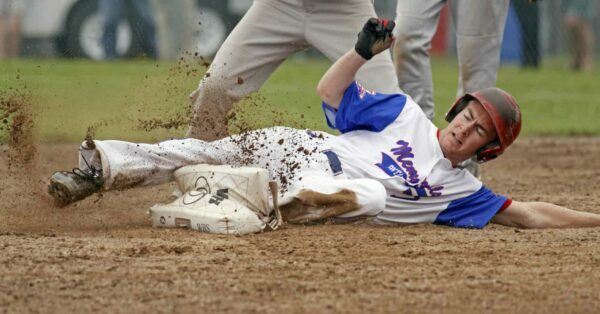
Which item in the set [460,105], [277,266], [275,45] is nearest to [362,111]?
[460,105]

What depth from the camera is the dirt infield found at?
403 centimetres

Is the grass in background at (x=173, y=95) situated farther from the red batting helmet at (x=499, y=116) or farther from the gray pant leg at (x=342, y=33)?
the red batting helmet at (x=499, y=116)

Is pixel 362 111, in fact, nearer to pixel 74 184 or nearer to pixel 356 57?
pixel 356 57

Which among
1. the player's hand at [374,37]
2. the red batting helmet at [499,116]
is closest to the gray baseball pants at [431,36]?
the red batting helmet at [499,116]

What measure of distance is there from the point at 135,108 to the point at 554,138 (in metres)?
4.49

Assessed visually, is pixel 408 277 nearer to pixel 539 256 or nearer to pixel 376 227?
pixel 539 256

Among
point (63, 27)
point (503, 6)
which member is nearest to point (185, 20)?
point (63, 27)

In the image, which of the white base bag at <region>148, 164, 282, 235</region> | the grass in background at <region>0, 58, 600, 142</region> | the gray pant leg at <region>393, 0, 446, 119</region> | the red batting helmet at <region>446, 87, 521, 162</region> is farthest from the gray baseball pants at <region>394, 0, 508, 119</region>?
the white base bag at <region>148, 164, 282, 235</region>

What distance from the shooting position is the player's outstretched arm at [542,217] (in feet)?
18.6

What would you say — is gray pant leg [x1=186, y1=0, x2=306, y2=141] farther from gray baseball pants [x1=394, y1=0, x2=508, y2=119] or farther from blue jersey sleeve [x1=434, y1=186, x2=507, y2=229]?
blue jersey sleeve [x1=434, y1=186, x2=507, y2=229]

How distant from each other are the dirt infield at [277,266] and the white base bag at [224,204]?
76 millimetres

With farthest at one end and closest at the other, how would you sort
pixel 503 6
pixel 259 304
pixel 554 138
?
pixel 554 138 < pixel 503 6 < pixel 259 304

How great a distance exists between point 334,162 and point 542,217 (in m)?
1.06

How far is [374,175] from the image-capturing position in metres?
5.51
